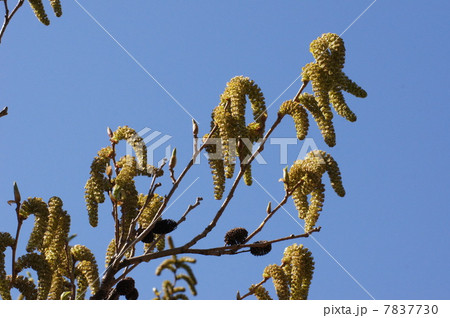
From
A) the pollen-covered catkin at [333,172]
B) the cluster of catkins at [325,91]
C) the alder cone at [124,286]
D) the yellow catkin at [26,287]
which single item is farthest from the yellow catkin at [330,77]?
the yellow catkin at [26,287]

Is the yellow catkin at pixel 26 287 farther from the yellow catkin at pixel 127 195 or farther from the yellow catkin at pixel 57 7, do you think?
the yellow catkin at pixel 57 7

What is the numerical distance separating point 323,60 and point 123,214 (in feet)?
3.91

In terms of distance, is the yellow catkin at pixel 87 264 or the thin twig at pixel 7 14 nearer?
the yellow catkin at pixel 87 264

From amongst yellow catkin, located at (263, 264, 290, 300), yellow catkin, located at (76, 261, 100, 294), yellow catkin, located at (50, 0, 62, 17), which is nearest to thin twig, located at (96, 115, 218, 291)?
yellow catkin, located at (76, 261, 100, 294)

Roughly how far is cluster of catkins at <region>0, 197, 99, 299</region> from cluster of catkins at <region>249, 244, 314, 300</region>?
0.80 m

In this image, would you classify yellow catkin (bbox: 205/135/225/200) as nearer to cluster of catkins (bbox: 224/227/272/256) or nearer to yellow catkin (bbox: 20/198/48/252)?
cluster of catkins (bbox: 224/227/272/256)

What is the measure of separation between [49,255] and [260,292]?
100 cm

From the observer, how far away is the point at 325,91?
11.2 feet

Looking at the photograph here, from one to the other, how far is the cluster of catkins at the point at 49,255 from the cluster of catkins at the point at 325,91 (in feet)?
3.77

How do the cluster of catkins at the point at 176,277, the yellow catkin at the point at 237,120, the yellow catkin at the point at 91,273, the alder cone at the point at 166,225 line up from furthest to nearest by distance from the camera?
the alder cone at the point at 166,225, the yellow catkin at the point at 237,120, the yellow catkin at the point at 91,273, the cluster of catkins at the point at 176,277

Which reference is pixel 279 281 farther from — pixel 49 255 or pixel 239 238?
pixel 49 255

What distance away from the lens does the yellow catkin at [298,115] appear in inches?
134

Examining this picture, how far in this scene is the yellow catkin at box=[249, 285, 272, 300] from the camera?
340cm
